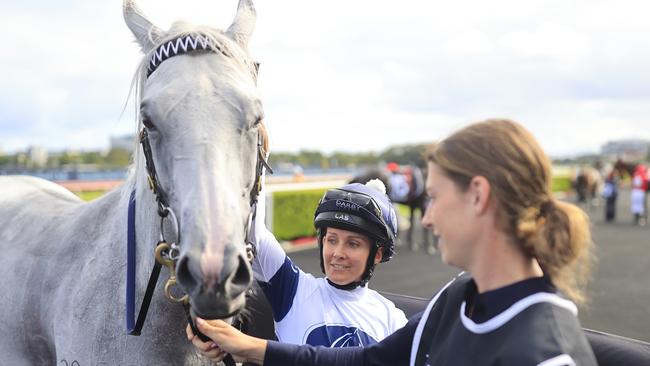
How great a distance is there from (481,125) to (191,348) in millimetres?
1280

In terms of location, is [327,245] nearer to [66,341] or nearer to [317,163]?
[66,341]

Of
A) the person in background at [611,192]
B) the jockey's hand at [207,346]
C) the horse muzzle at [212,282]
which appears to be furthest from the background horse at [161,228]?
the person in background at [611,192]

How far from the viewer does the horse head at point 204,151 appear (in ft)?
4.45

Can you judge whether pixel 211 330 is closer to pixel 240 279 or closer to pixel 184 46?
pixel 240 279

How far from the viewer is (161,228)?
1.71 meters

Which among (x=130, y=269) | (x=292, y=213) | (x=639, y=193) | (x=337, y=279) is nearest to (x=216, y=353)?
(x=130, y=269)

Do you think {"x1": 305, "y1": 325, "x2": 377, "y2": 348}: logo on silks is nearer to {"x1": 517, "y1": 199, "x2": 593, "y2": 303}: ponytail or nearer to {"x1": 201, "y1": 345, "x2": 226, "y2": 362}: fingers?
{"x1": 201, "y1": 345, "x2": 226, "y2": 362}: fingers

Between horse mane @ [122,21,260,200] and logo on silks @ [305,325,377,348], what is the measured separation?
74 cm

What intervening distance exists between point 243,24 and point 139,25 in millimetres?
377

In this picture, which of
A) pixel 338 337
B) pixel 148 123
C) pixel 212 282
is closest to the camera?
pixel 212 282

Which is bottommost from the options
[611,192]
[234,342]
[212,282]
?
[611,192]

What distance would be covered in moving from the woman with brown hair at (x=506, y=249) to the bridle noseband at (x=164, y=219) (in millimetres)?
641

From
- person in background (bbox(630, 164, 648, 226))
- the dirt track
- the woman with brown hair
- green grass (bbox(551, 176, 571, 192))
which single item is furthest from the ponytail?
green grass (bbox(551, 176, 571, 192))

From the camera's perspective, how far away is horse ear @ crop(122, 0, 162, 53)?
1894mm
